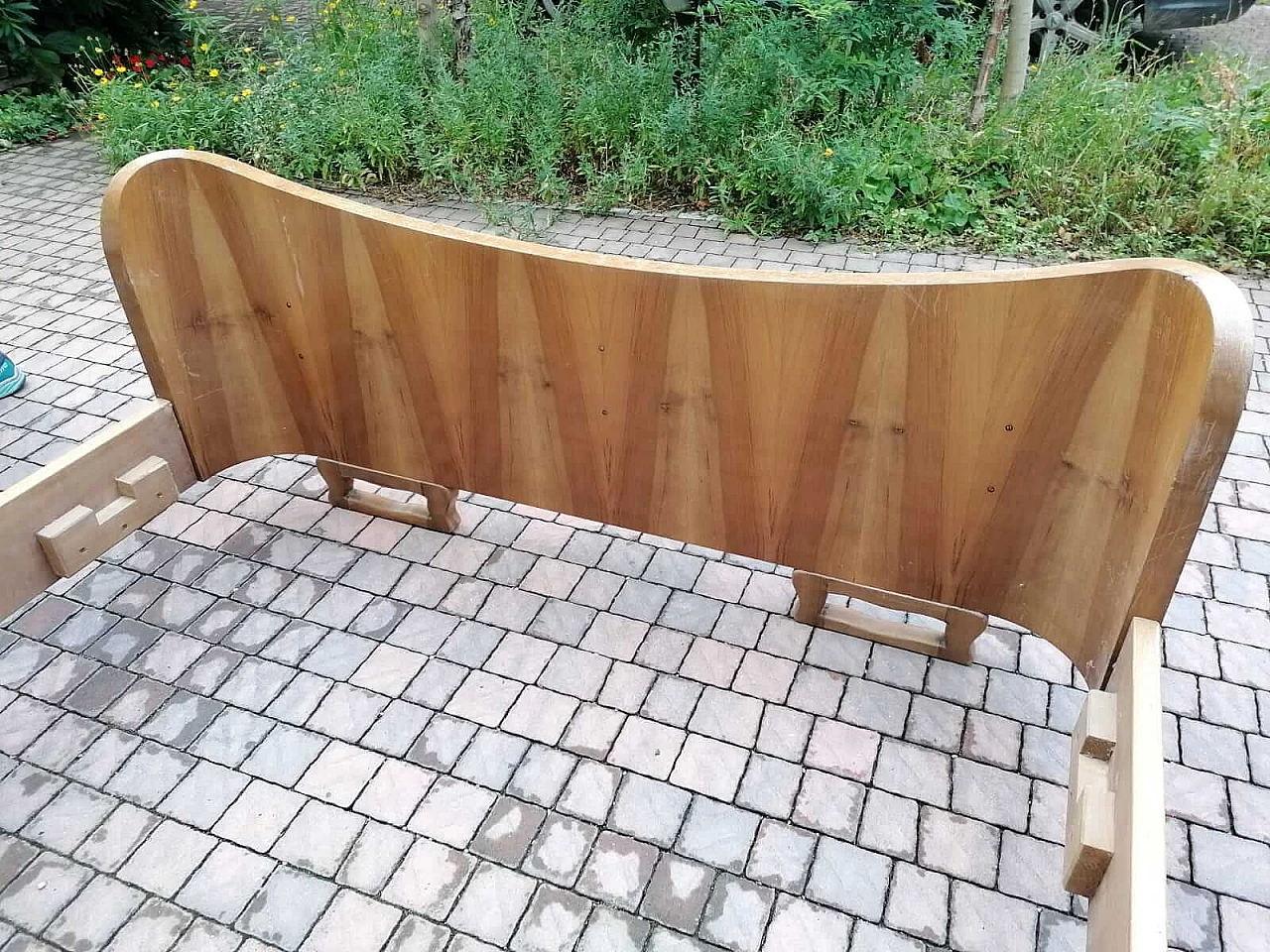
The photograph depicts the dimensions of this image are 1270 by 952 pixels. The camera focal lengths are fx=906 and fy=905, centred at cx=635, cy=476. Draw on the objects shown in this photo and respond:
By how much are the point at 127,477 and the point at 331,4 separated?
6.17 m

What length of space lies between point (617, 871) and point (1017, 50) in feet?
16.8

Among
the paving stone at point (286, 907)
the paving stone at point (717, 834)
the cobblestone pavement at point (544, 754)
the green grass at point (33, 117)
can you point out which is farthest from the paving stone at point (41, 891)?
→ the green grass at point (33, 117)

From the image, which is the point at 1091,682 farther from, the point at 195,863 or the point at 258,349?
the point at 258,349

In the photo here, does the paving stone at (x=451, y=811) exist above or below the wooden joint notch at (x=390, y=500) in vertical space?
below

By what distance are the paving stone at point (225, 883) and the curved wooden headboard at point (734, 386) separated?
3.43ft

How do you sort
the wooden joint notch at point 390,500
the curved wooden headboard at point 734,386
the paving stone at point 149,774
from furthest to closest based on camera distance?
the wooden joint notch at point 390,500 < the paving stone at point 149,774 < the curved wooden headboard at point 734,386

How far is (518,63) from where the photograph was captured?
6000 mm

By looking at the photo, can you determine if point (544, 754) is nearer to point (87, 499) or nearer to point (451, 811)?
point (451, 811)

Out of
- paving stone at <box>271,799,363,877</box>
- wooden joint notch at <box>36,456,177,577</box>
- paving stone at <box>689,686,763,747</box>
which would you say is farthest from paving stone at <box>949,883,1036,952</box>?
wooden joint notch at <box>36,456,177,577</box>

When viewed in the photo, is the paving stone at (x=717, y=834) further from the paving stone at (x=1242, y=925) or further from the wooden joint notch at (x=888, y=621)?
the paving stone at (x=1242, y=925)

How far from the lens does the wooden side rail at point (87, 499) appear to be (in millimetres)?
2061

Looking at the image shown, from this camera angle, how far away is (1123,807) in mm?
1400

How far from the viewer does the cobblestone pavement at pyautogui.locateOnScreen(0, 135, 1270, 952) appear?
6.28 feet

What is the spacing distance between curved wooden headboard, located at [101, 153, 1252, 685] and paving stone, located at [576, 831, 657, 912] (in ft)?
2.46
